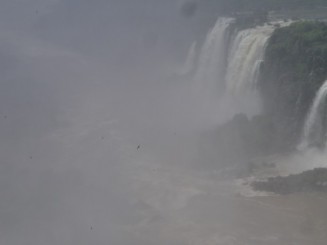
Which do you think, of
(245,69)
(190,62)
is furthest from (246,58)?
(190,62)

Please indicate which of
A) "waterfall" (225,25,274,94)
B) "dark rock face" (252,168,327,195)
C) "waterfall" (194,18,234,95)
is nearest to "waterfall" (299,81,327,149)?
"dark rock face" (252,168,327,195)

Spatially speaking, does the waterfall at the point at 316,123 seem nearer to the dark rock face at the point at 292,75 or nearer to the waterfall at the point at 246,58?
the dark rock face at the point at 292,75

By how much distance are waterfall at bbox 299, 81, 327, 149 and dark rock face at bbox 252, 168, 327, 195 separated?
262 cm

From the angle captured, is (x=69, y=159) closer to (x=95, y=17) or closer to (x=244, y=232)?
(x=244, y=232)

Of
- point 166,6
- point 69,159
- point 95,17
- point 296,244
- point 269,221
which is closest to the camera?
point 296,244

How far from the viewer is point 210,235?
20172mm

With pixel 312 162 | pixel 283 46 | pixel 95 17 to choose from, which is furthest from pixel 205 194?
pixel 95 17

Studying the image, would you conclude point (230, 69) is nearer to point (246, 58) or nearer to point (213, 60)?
point (246, 58)

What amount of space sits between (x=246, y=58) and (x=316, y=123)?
792cm

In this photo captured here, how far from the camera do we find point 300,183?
877 inches

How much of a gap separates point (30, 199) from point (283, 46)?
14.1m

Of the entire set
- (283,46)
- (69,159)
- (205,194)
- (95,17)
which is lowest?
(95,17)

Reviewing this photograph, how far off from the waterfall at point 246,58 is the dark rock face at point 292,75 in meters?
1.01

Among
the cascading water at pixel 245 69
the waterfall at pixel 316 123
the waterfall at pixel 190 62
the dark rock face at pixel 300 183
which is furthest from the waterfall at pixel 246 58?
the dark rock face at pixel 300 183
